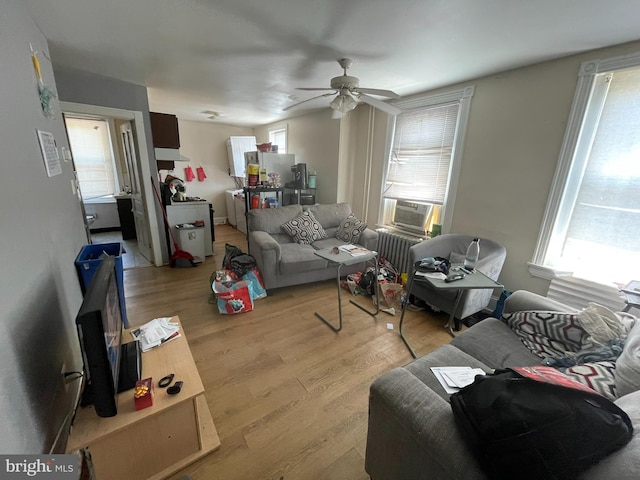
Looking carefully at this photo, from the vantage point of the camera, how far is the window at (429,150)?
9.17 feet

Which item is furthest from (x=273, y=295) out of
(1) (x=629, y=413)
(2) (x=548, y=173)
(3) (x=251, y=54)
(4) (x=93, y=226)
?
(4) (x=93, y=226)

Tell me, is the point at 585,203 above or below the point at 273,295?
above

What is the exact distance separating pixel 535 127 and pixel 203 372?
343 centimetres

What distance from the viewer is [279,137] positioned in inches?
215

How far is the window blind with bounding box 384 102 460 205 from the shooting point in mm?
2904

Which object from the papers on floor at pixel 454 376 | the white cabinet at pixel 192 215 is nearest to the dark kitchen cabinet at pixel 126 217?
the white cabinet at pixel 192 215

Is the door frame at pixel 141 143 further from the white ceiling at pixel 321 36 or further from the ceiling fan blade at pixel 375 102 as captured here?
the ceiling fan blade at pixel 375 102

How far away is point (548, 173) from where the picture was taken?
2.20 meters

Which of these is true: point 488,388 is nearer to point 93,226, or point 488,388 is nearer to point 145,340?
point 145,340

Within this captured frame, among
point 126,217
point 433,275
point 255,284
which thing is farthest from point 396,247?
point 126,217

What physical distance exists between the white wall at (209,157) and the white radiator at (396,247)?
437 cm

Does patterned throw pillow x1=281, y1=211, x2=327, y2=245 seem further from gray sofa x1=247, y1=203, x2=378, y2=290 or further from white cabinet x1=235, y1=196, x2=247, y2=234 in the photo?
white cabinet x1=235, y1=196, x2=247, y2=234

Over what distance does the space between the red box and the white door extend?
10.1ft

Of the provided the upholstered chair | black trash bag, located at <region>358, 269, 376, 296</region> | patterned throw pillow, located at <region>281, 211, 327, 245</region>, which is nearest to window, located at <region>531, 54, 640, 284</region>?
the upholstered chair
